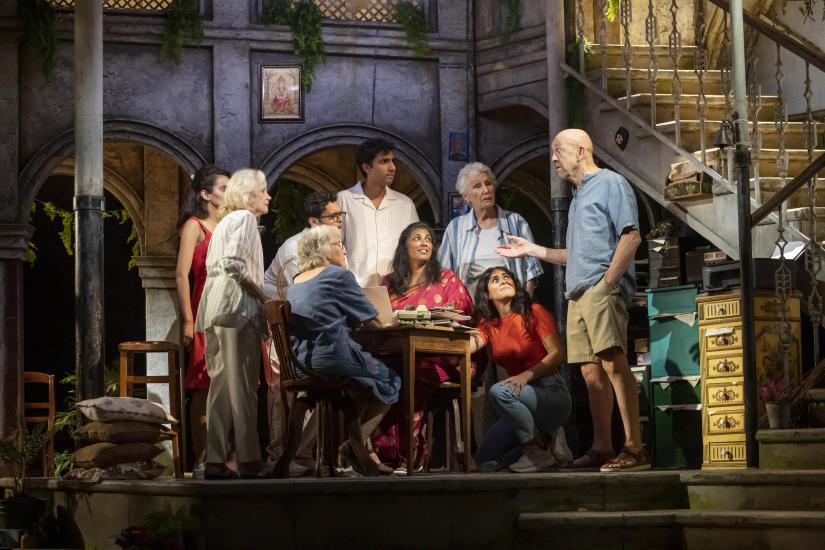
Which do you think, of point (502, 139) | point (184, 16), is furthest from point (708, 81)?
point (184, 16)

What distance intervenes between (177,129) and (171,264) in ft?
7.20

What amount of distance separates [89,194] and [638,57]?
437cm

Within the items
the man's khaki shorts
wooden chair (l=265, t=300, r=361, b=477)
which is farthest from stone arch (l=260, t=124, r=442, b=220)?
wooden chair (l=265, t=300, r=361, b=477)

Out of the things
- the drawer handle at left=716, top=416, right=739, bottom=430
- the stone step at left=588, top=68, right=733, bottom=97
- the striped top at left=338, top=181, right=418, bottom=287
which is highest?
the stone step at left=588, top=68, right=733, bottom=97

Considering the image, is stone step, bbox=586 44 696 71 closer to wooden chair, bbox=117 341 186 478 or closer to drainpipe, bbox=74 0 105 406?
drainpipe, bbox=74 0 105 406

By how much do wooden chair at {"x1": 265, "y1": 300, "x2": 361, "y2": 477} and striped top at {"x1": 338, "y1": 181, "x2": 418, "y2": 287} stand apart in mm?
1658

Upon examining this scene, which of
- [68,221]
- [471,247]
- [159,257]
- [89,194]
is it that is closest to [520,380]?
[471,247]

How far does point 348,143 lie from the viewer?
37.8 feet

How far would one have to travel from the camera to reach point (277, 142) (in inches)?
449

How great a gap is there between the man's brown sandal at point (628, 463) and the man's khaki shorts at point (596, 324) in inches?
20.2

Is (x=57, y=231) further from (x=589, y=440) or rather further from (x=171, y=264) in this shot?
(x=589, y=440)

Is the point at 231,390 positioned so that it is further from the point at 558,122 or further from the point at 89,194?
the point at 558,122

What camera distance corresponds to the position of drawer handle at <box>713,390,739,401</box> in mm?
8008

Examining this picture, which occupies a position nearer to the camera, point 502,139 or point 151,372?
point 502,139
